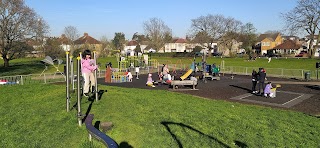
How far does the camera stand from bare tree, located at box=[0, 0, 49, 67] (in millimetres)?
43688

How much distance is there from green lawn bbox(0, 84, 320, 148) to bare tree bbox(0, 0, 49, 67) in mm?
37111

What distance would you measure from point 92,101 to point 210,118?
4.29 meters

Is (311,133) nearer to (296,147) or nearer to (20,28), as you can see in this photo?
(296,147)

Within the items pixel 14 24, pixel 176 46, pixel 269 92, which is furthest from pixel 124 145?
pixel 176 46

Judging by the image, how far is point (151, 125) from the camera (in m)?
8.27

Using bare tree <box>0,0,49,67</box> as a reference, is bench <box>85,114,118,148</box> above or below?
below

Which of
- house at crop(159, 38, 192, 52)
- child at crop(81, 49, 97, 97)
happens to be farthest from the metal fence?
house at crop(159, 38, 192, 52)

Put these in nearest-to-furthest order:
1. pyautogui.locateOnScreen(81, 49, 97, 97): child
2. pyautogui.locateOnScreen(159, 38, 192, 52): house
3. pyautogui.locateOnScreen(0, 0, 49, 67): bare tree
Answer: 1. pyautogui.locateOnScreen(81, 49, 97, 97): child
2. pyautogui.locateOnScreen(0, 0, 49, 67): bare tree
3. pyautogui.locateOnScreen(159, 38, 192, 52): house

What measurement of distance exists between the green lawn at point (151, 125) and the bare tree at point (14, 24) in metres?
37.1

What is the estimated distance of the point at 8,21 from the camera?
44250mm

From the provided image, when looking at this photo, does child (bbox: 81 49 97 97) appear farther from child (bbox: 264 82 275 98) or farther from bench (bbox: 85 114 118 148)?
child (bbox: 264 82 275 98)

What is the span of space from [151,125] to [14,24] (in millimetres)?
43813

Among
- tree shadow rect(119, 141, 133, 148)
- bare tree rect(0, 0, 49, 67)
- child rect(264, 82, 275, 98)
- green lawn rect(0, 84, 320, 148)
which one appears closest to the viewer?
tree shadow rect(119, 141, 133, 148)

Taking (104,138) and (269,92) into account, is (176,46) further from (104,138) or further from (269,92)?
Result: (104,138)
